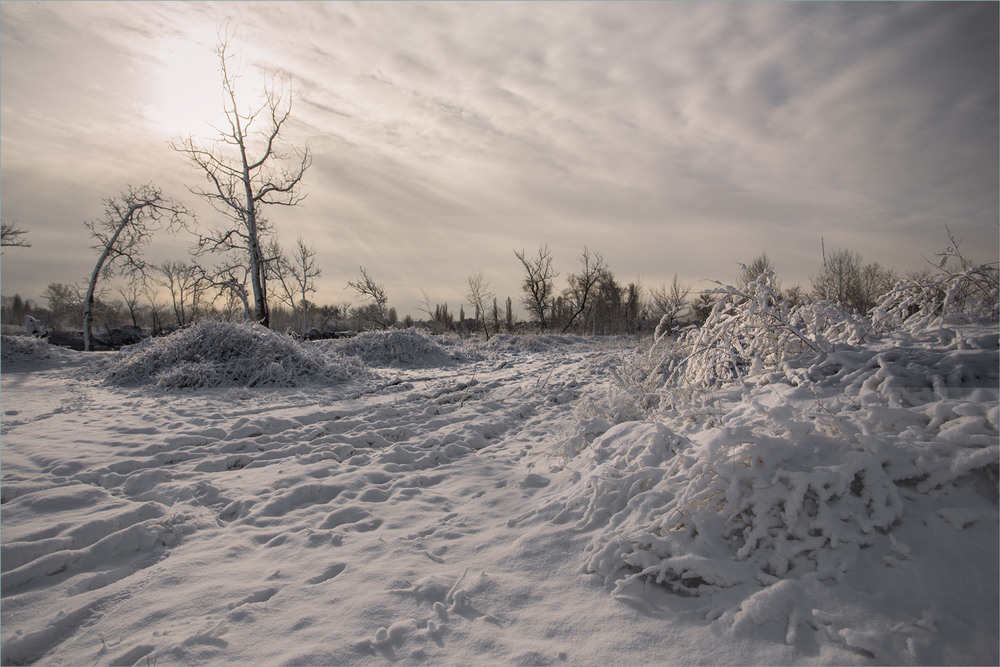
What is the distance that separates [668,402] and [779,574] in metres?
1.66

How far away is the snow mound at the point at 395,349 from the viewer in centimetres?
1288

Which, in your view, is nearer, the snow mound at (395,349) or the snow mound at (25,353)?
the snow mound at (25,353)

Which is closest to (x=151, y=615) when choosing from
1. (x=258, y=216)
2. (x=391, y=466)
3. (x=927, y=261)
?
(x=391, y=466)

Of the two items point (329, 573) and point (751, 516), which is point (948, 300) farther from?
point (329, 573)

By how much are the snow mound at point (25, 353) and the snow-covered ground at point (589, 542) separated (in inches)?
328

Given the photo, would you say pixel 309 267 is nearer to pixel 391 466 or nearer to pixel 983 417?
pixel 391 466

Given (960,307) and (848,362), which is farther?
(960,307)

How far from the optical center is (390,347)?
1330 cm

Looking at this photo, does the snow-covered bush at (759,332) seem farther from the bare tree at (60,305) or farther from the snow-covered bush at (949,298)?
the bare tree at (60,305)

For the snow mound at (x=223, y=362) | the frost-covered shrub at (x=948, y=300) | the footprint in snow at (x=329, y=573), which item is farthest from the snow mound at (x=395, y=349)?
the frost-covered shrub at (x=948, y=300)

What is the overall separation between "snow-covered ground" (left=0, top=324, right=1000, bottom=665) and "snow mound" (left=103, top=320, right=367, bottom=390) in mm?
3771

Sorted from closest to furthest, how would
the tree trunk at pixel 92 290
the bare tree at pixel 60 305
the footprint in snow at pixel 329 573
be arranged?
the footprint in snow at pixel 329 573 < the tree trunk at pixel 92 290 < the bare tree at pixel 60 305

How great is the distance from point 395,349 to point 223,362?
542cm

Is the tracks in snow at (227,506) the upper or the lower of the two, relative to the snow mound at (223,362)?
lower
